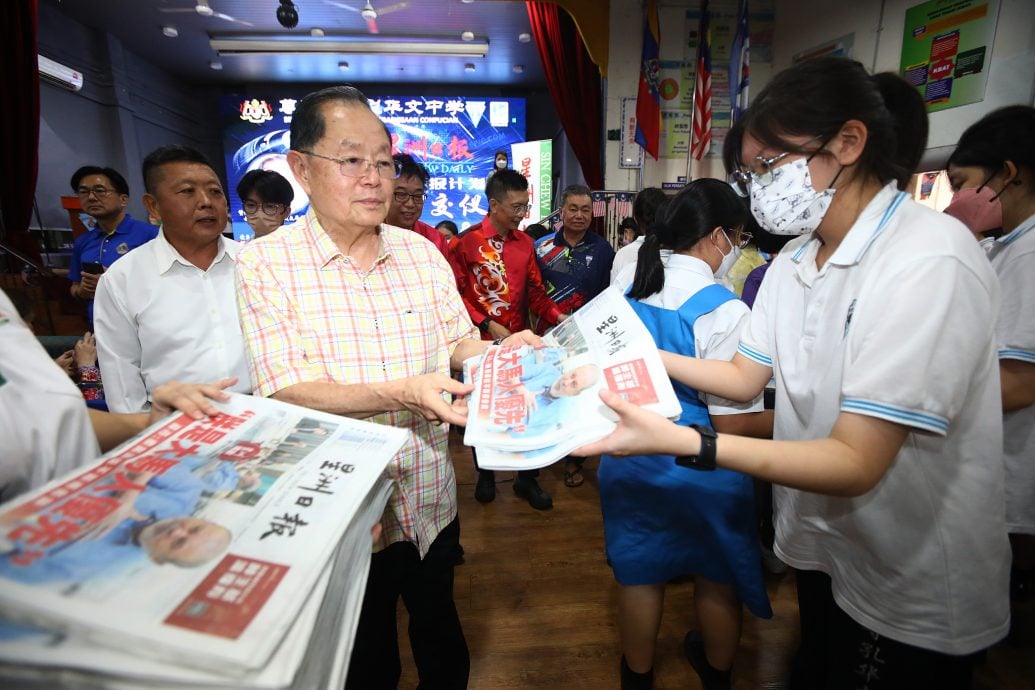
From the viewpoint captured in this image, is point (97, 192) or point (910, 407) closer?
point (910, 407)

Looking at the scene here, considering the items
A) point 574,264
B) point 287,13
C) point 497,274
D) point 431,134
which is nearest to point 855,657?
point 497,274

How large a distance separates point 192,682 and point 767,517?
8.68 ft

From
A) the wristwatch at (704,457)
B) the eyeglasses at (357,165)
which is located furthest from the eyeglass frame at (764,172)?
the eyeglasses at (357,165)

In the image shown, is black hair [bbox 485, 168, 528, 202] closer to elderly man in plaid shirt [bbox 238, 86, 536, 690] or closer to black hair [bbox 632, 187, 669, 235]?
black hair [bbox 632, 187, 669, 235]

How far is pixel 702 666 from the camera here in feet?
5.56

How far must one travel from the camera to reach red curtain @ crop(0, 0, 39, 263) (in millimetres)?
4477

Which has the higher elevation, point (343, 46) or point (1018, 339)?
point (343, 46)

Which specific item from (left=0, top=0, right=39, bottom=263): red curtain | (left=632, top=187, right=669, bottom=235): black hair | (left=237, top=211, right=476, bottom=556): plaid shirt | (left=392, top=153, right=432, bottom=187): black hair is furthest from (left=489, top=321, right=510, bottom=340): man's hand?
(left=0, top=0, right=39, bottom=263): red curtain

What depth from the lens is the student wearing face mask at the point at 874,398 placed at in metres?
0.74

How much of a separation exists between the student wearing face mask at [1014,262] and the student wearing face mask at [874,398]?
72cm

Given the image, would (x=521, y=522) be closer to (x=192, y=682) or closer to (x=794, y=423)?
(x=794, y=423)

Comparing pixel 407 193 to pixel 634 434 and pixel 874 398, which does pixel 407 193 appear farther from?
pixel 874 398

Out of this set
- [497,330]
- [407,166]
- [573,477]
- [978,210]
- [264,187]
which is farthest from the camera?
[573,477]

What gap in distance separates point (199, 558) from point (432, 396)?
0.48 metres
